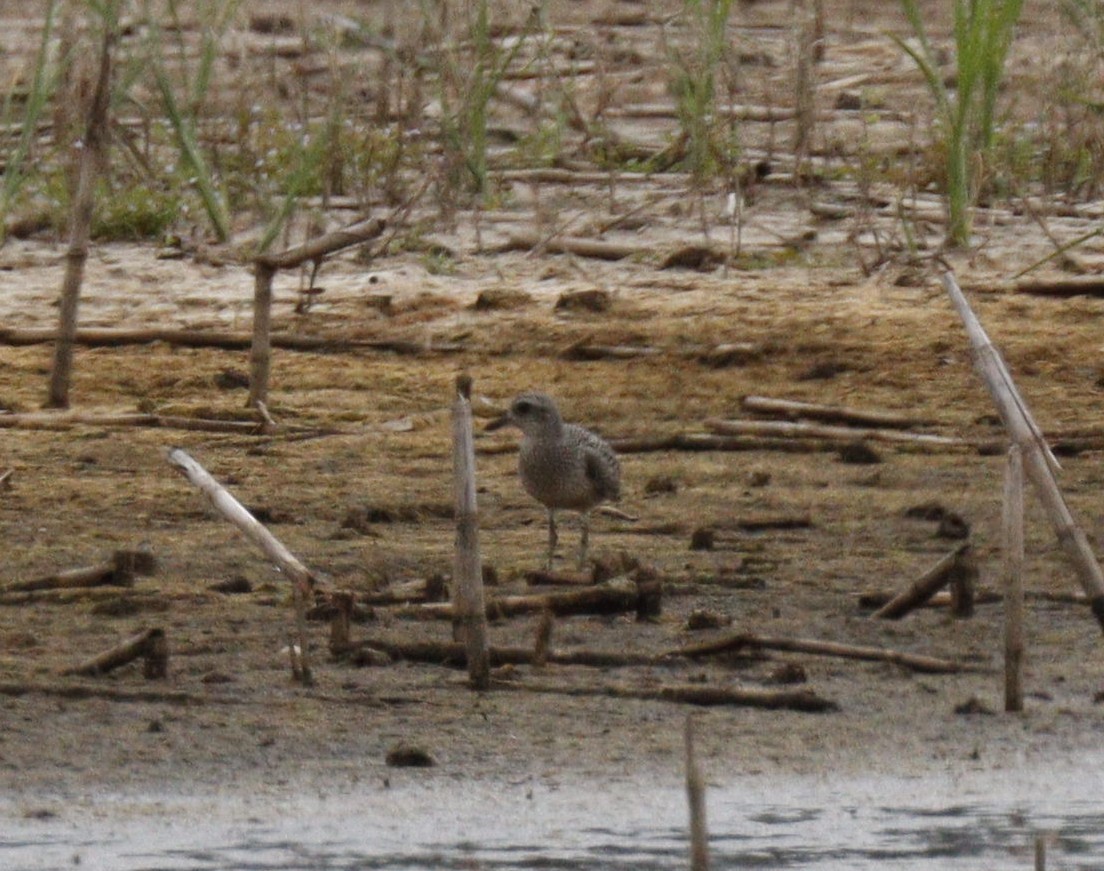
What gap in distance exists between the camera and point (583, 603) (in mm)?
7492

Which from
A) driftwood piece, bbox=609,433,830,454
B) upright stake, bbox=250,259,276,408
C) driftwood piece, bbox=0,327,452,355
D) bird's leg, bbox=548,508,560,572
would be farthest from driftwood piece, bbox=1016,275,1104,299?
bird's leg, bbox=548,508,560,572

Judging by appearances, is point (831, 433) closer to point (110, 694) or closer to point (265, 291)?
point (265, 291)

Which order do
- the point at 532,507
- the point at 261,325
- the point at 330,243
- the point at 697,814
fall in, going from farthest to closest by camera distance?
the point at 261,325 → the point at 330,243 → the point at 532,507 → the point at 697,814

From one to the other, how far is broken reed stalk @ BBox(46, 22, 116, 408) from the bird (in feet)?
7.01

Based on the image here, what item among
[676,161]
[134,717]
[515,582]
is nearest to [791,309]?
[676,161]

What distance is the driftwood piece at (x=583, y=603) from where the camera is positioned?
743 cm

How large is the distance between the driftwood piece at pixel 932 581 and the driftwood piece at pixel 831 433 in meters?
2.33

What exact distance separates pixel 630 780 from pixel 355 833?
750 millimetres

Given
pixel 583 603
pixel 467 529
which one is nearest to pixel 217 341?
pixel 583 603

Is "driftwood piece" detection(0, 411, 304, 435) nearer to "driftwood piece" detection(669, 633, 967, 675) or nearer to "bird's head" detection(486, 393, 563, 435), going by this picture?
"bird's head" detection(486, 393, 563, 435)

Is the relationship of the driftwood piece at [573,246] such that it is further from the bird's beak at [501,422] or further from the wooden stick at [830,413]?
the bird's beak at [501,422]

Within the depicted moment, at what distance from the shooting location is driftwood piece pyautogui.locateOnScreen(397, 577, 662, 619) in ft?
24.4

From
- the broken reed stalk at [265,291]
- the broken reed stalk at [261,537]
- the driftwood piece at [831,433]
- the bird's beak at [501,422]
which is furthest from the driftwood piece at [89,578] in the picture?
the driftwood piece at [831,433]

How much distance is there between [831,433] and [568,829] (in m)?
4.28
